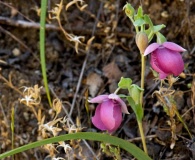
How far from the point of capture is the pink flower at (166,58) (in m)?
1.06

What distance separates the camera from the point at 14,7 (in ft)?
5.97

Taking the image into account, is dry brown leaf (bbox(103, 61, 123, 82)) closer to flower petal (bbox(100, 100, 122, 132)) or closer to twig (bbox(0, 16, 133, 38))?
twig (bbox(0, 16, 133, 38))

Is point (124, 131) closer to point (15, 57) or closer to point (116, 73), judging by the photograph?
point (116, 73)

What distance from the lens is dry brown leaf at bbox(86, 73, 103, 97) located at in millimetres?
1675

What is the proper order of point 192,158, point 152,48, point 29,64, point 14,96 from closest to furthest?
point 152,48 < point 192,158 < point 14,96 < point 29,64

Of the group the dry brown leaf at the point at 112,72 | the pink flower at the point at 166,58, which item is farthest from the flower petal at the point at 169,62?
the dry brown leaf at the point at 112,72

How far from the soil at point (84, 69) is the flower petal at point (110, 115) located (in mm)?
368

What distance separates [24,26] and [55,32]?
0.12 metres

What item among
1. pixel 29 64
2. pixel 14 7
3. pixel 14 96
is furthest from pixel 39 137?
pixel 14 7

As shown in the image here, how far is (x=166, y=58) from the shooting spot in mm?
1062

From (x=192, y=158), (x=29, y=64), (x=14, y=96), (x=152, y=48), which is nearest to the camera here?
(x=152, y=48)

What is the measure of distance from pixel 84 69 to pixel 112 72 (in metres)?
0.11

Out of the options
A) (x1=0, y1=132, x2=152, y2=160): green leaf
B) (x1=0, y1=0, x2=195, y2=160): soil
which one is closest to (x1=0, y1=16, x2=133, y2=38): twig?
(x1=0, y1=0, x2=195, y2=160): soil

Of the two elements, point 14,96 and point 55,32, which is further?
point 55,32
